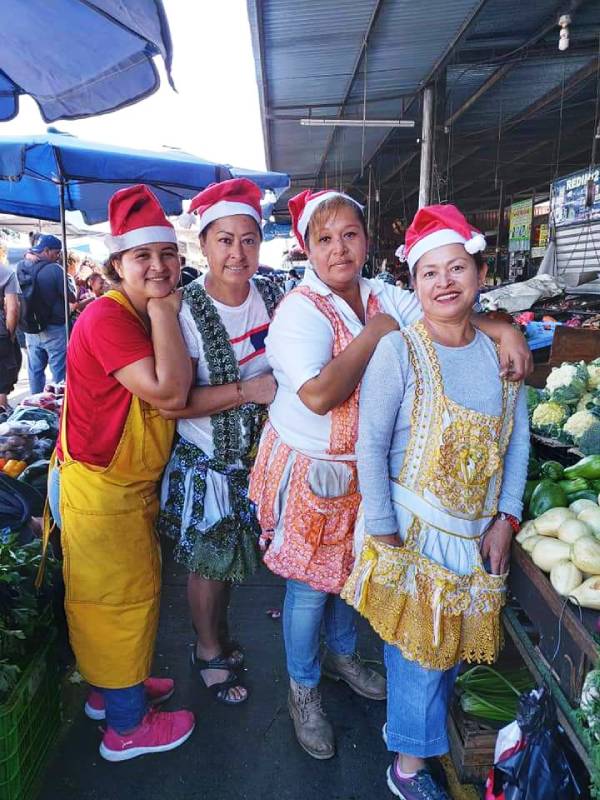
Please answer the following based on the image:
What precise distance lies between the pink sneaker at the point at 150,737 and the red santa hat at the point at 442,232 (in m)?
1.97

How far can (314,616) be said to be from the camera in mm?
2102

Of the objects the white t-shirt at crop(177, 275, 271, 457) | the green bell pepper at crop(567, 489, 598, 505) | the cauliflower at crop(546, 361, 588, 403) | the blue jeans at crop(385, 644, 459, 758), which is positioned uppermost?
the white t-shirt at crop(177, 275, 271, 457)

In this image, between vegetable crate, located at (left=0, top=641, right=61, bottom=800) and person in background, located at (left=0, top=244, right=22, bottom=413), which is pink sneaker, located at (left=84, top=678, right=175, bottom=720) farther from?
person in background, located at (left=0, top=244, right=22, bottom=413)

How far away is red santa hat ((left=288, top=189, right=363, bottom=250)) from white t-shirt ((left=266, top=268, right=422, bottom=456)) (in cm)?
15

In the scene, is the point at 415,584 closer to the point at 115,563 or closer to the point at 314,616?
the point at 314,616

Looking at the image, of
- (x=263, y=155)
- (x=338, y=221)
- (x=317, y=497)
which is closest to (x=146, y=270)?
(x=338, y=221)

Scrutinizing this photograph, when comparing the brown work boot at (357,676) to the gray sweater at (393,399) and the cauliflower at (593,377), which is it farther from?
the cauliflower at (593,377)

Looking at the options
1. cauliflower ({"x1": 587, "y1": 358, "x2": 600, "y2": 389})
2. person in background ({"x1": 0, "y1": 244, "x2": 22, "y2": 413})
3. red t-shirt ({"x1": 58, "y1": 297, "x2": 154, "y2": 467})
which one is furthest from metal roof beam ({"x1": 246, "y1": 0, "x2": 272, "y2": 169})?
red t-shirt ({"x1": 58, "y1": 297, "x2": 154, "y2": 467})

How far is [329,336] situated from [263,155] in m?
10.8

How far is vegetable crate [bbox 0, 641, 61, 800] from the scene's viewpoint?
5.65ft

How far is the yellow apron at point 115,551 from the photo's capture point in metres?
1.95

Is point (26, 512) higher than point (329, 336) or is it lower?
lower

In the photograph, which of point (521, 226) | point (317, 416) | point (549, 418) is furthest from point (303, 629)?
point (521, 226)

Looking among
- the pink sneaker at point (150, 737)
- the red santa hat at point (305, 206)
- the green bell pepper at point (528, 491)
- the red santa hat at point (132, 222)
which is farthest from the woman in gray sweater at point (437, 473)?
the pink sneaker at point (150, 737)
